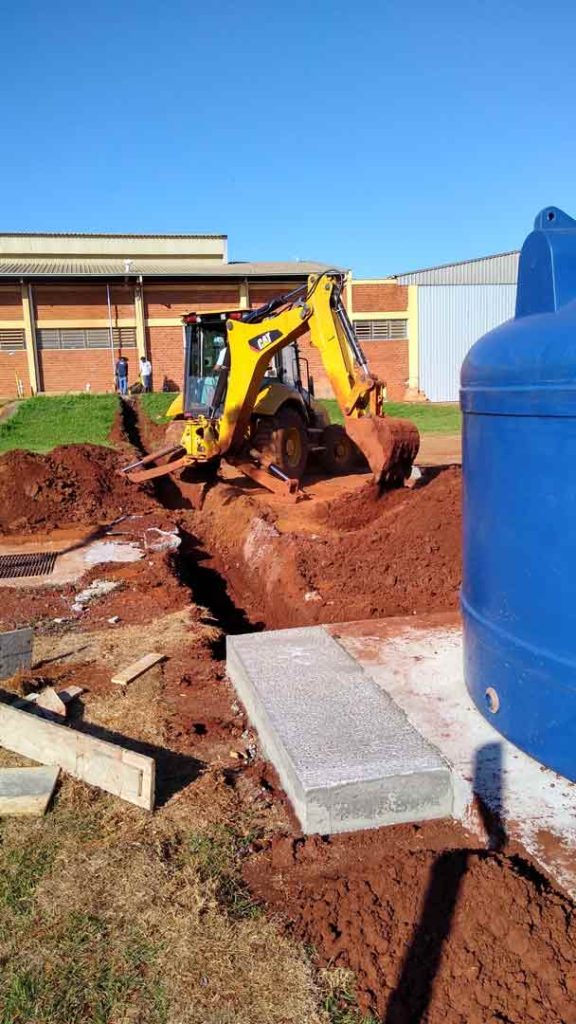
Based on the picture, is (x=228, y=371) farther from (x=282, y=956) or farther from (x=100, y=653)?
(x=282, y=956)

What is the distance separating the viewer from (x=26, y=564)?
30.0 ft

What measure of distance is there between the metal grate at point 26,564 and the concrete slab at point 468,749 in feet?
14.9

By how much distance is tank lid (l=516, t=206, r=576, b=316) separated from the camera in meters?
3.61

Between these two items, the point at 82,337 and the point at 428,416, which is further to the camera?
the point at 82,337

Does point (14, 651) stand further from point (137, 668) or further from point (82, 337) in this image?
point (82, 337)

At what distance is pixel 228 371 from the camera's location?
1262 centimetres

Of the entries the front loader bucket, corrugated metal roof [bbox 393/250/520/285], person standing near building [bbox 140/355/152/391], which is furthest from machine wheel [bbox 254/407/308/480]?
corrugated metal roof [bbox 393/250/520/285]

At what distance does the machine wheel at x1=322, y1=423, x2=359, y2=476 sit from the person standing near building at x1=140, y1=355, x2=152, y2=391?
16.5 meters

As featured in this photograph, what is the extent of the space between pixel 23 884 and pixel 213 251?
44764 mm

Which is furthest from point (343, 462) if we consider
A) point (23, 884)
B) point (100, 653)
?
point (23, 884)

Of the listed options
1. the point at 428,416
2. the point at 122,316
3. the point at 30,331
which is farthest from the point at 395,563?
the point at 30,331

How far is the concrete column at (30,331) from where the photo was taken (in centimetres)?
3086

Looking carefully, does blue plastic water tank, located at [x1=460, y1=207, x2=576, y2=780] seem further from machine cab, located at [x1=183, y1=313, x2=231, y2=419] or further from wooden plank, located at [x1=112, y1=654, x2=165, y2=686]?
machine cab, located at [x1=183, y1=313, x2=231, y2=419]

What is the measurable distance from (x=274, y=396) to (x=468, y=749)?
35.5 feet
